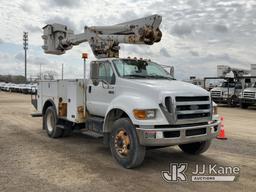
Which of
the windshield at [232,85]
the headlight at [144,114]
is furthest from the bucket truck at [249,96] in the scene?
the headlight at [144,114]

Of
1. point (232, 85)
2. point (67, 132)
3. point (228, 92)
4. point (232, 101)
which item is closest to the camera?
point (67, 132)

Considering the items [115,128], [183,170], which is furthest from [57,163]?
[183,170]

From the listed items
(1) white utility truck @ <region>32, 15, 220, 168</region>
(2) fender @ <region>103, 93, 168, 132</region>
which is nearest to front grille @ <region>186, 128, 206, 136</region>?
(1) white utility truck @ <region>32, 15, 220, 168</region>

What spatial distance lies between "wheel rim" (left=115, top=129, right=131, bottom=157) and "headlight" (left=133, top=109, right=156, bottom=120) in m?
0.57

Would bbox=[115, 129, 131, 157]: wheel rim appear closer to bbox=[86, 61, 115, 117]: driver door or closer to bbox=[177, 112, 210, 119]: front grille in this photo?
bbox=[86, 61, 115, 117]: driver door

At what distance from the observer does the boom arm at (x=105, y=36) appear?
8.83 metres

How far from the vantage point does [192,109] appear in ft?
23.0

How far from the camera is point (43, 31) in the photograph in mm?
13148

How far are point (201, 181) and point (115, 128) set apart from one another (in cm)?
207

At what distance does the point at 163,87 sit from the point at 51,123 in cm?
484

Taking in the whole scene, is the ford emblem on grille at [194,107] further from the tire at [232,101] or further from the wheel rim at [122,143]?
the tire at [232,101]

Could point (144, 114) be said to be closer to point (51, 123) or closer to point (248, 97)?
point (51, 123)

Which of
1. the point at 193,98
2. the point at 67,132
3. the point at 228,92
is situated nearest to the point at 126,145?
the point at 193,98

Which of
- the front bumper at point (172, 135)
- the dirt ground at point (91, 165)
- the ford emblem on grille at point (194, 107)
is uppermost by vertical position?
the ford emblem on grille at point (194, 107)
